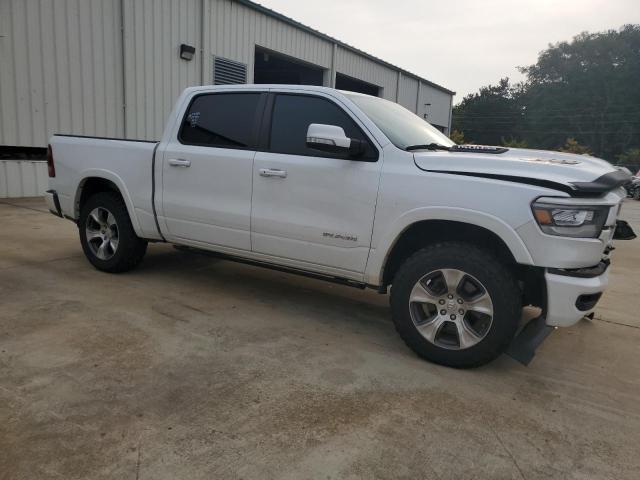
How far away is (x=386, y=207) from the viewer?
3555 millimetres

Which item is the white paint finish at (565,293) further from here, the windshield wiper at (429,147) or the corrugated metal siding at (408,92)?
the corrugated metal siding at (408,92)

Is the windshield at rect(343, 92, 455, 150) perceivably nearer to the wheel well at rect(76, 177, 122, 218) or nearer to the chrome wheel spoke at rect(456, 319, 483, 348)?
the chrome wheel spoke at rect(456, 319, 483, 348)

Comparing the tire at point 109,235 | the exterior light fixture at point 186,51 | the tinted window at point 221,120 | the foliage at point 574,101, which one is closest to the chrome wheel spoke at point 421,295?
the tinted window at point 221,120

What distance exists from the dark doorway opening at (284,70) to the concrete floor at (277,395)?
13847 mm

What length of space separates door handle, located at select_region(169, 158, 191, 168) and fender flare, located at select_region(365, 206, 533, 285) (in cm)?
194

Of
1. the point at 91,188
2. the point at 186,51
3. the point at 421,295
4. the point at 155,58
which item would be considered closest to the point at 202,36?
the point at 186,51

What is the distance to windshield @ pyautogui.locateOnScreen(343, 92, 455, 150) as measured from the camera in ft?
12.7

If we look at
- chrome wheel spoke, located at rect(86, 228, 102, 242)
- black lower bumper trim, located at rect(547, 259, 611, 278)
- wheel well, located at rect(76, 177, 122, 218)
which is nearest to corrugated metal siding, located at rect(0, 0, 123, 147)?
wheel well, located at rect(76, 177, 122, 218)

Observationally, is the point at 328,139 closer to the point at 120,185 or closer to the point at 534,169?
the point at 534,169

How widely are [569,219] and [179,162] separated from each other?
3.21 metres

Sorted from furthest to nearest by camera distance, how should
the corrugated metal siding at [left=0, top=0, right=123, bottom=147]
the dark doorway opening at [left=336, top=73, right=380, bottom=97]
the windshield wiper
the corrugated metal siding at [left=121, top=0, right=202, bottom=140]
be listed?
the dark doorway opening at [left=336, top=73, right=380, bottom=97], the corrugated metal siding at [left=121, top=0, right=202, bottom=140], the corrugated metal siding at [left=0, top=0, right=123, bottom=147], the windshield wiper

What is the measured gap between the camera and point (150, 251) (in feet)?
21.4

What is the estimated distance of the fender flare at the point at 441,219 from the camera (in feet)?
10.2

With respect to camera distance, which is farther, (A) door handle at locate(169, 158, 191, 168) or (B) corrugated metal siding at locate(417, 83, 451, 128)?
(B) corrugated metal siding at locate(417, 83, 451, 128)
